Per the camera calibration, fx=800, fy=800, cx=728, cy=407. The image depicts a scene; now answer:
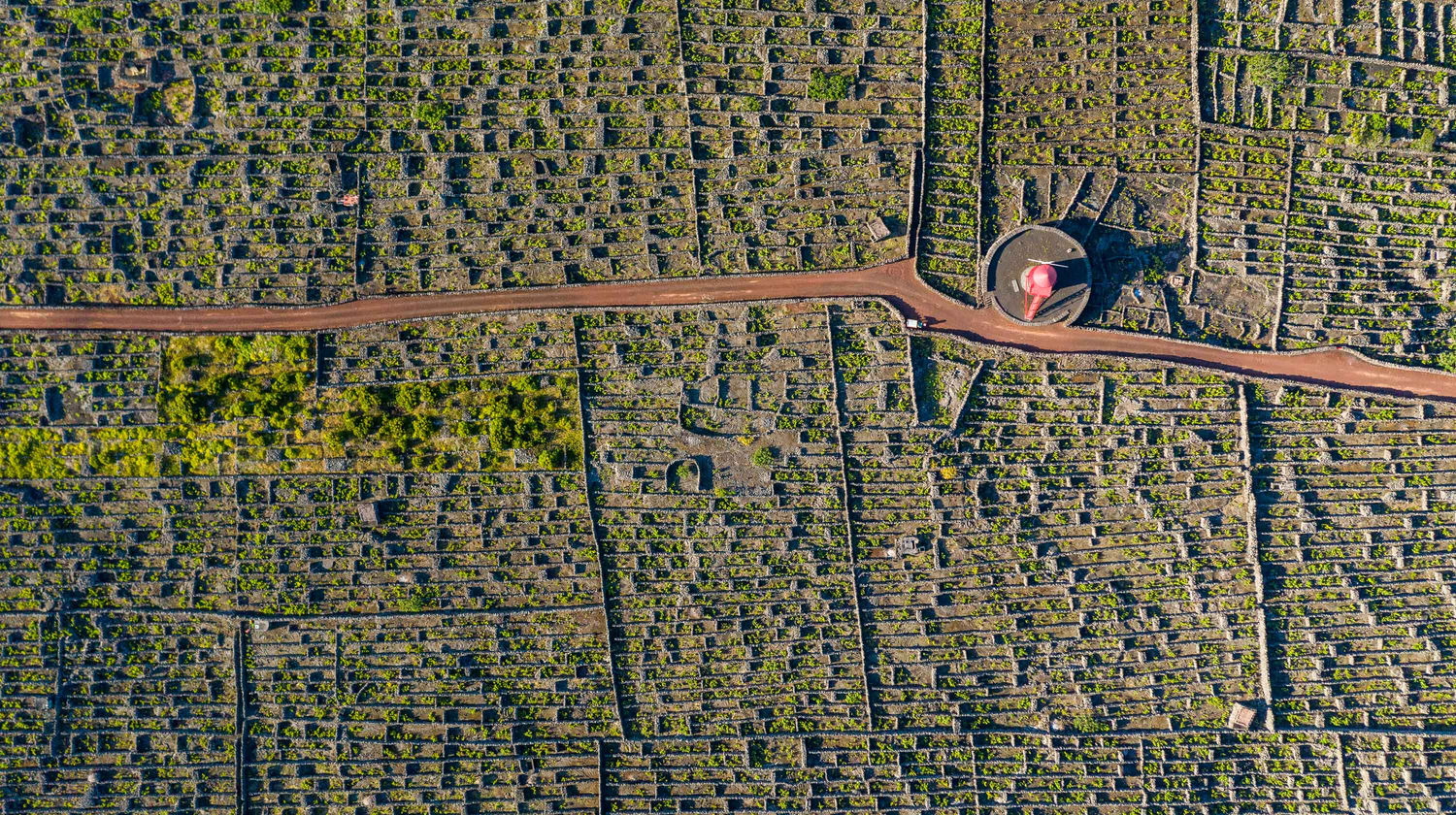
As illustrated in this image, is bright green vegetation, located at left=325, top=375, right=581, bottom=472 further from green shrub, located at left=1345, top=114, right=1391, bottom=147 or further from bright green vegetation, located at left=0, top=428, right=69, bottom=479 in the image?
green shrub, located at left=1345, top=114, right=1391, bottom=147

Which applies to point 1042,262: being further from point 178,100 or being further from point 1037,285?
point 178,100

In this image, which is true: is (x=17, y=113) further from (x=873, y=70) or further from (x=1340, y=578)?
(x=1340, y=578)

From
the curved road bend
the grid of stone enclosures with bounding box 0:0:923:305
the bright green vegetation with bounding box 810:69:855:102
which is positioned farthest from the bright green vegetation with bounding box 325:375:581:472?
the bright green vegetation with bounding box 810:69:855:102

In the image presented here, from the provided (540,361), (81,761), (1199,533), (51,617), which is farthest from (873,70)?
(81,761)

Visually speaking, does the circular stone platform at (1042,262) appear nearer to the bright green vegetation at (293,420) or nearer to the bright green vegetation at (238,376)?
the bright green vegetation at (293,420)

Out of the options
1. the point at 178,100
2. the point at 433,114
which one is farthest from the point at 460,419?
the point at 178,100
